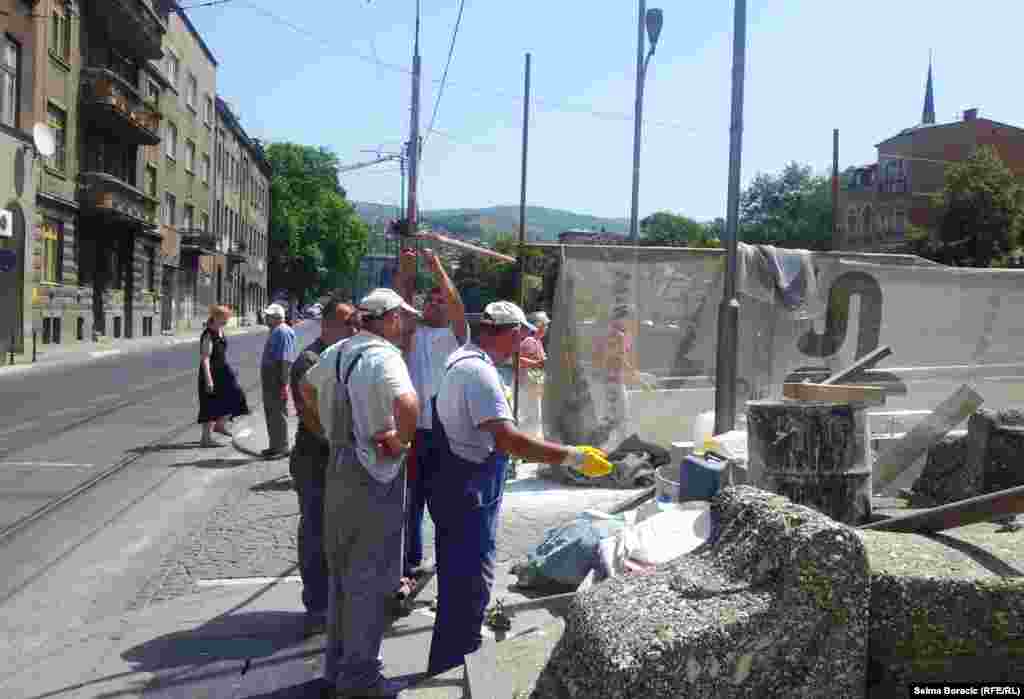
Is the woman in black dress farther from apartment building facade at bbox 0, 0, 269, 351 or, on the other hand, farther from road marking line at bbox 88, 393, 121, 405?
road marking line at bbox 88, 393, 121, 405

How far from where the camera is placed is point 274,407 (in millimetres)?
10828

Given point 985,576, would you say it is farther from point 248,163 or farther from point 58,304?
point 248,163

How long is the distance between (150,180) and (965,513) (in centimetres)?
4817

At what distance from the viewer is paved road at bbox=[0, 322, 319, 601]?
7605 millimetres

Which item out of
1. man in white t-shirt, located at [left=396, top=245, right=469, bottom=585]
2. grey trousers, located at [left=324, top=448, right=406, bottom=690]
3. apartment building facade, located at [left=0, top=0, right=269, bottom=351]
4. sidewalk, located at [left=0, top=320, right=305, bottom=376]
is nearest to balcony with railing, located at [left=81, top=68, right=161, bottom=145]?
apartment building facade, located at [left=0, top=0, right=269, bottom=351]

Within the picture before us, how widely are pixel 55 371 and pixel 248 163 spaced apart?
54.9 metres

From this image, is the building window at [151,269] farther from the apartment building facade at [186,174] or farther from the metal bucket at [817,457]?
the metal bucket at [817,457]

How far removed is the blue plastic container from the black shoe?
245 cm

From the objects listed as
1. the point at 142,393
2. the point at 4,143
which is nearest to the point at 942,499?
the point at 142,393

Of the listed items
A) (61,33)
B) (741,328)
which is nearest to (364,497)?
(741,328)

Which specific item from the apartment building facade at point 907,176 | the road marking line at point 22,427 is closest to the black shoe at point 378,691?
the road marking line at point 22,427

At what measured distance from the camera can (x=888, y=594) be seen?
2.95 metres

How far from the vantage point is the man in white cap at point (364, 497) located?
4242 mm

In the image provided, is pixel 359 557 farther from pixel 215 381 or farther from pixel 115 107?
pixel 115 107
